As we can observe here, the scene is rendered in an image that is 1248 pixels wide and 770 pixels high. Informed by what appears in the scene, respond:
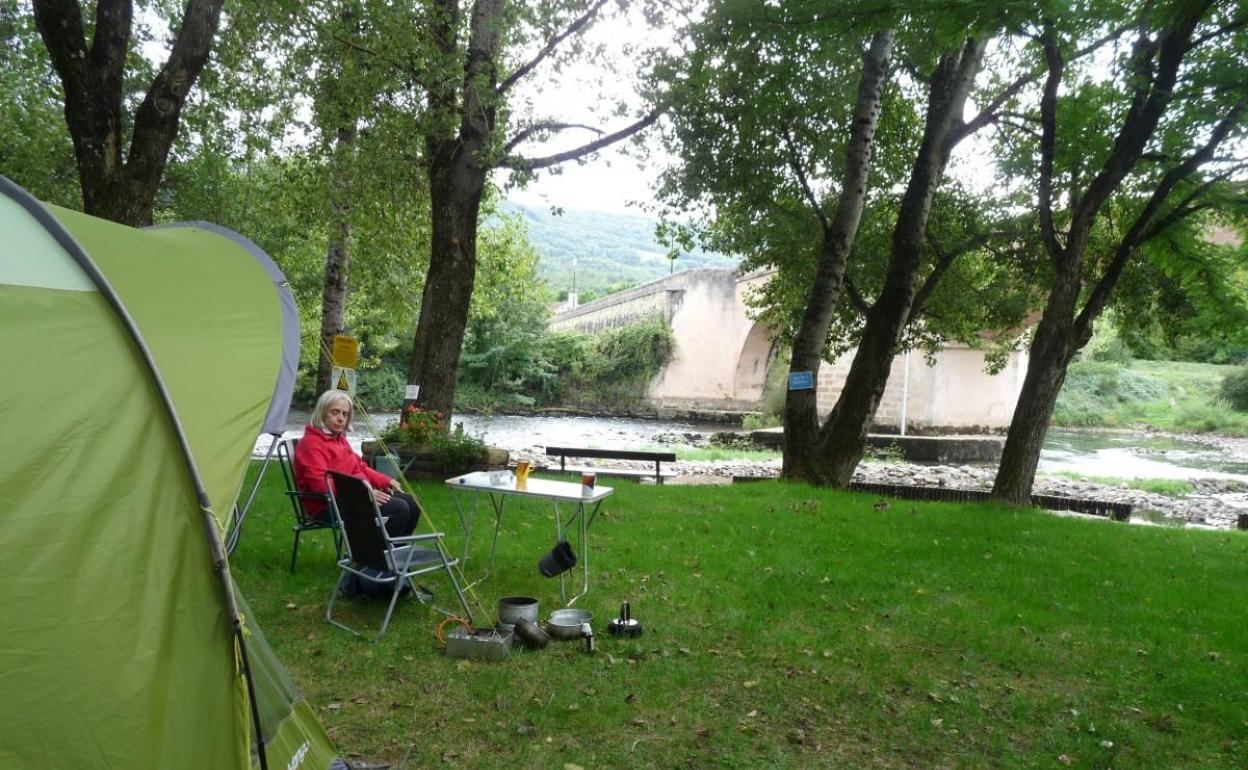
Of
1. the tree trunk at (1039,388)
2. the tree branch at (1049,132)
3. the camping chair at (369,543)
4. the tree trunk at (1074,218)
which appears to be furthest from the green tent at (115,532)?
the tree trunk at (1039,388)

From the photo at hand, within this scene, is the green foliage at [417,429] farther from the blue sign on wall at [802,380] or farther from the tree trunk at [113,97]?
the blue sign on wall at [802,380]

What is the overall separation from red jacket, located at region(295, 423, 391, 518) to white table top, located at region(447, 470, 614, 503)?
0.49 meters

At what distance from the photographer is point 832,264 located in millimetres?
9891

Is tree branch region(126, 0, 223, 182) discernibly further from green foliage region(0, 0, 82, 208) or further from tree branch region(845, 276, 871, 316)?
tree branch region(845, 276, 871, 316)

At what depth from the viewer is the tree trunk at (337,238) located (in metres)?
10.1

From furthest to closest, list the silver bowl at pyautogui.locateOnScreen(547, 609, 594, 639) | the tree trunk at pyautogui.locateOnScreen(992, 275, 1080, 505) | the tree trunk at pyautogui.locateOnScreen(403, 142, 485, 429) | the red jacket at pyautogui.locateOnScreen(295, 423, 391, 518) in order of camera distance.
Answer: the tree trunk at pyautogui.locateOnScreen(403, 142, 485, 429) < the tree trunk at pyautogui.locateOnScreen(992, 275, 1080, 505) < the red jacket at pyautogui.locateOnScreen(295, 423, 391, 518) < the silver bowl at pyautogui.locateOnScreen(547, 609, 594, 639)

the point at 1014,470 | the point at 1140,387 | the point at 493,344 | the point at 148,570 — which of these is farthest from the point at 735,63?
the point at 1140,387

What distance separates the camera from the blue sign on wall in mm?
9953

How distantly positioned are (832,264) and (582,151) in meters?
3.23

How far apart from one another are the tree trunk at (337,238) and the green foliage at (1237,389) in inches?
1367

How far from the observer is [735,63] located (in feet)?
30.9

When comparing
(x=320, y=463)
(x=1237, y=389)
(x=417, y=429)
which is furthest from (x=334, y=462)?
(x=1237, y=389)

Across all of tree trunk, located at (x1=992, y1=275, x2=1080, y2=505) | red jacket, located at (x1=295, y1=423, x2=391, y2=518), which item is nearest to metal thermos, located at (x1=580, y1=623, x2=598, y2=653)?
red jacket, located at (x1=295, y1=423, x2=391, y2=518)

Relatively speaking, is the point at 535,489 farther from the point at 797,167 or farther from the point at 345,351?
the point at 797,167
